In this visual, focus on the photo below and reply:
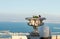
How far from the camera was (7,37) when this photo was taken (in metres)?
6.82

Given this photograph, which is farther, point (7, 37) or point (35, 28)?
point (7, 37)

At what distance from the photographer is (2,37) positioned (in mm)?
6996

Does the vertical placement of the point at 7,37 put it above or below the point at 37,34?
below

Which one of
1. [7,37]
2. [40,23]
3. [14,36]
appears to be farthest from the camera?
[7,37]

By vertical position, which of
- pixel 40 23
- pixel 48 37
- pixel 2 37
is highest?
pixel 40 23

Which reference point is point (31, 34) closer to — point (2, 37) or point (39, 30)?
point (39, 30)

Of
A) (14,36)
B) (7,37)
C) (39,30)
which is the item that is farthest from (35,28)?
(7,37)

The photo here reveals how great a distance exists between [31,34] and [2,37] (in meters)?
4.22

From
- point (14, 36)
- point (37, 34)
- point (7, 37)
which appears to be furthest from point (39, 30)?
point (7, 37)

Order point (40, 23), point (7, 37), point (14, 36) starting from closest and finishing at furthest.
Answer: point (40, 23) < point (14, 36) < point (7, 37)

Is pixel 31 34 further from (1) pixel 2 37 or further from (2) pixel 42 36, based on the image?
(1) pixel 2 37

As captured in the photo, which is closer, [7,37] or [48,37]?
[48,37]

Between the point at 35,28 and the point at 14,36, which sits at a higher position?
the point at 35,28

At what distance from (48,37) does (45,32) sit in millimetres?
84
